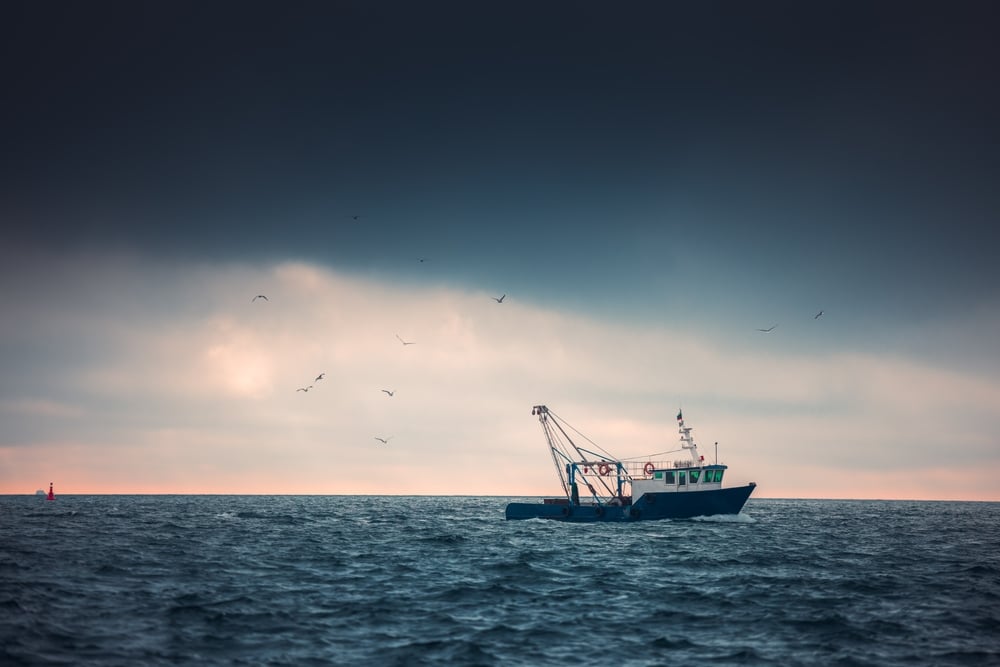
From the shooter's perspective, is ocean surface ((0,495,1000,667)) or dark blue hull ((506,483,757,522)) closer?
ocean surface ((0,495,1000,667))

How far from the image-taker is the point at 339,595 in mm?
28188

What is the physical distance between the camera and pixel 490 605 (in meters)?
26.8

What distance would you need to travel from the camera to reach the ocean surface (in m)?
19.7

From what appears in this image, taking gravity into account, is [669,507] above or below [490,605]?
above

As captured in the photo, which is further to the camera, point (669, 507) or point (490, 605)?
point (669, 507)

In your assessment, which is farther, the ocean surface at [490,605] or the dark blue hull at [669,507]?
the dark blue hull at [669,507]

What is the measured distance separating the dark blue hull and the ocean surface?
69.8ft

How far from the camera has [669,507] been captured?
70875 millimetres

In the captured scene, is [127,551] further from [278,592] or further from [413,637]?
[413,637]

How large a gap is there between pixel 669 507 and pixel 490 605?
48.1 meters

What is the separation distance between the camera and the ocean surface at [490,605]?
19.7m

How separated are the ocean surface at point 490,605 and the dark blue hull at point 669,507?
69.8 feet

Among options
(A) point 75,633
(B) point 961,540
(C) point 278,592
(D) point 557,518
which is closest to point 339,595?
(C) point 278,592

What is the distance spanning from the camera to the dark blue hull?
70.1m
